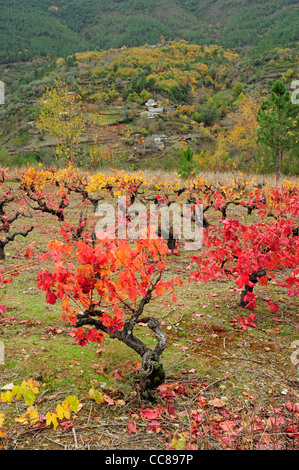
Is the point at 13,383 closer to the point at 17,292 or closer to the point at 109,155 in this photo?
the point at 17,292

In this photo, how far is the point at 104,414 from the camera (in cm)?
206

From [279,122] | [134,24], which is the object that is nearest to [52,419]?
[279,122]

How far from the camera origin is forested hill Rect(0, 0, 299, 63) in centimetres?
7994

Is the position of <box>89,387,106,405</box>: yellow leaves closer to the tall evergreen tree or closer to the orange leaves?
the orange leaves

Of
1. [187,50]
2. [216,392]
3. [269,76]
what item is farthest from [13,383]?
[187,50]

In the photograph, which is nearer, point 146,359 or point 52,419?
point 52,419

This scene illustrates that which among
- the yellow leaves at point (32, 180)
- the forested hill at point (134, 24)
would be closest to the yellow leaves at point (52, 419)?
the yellow leaves at point (32, 180)

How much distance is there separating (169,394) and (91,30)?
13206 centimetres

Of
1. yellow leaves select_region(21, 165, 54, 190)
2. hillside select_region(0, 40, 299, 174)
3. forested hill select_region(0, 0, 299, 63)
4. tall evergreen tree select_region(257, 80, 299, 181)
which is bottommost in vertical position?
Result: yellow leaves select_region(21, 165, 54, 190)

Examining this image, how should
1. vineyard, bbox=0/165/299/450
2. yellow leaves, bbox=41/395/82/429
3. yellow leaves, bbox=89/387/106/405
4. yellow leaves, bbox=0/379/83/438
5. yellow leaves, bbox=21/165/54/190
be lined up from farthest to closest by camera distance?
yellow leaves, bbox=21/165/54/190 < yellow leaves, bbox=89/387/106/405 < vineyard, bbox=0/165/299/450 < yellow leaves, bbox=41/395/82/429 < yellow leaves, bbox=0/379/83/438

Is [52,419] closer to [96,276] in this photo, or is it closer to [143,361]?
[143,361]

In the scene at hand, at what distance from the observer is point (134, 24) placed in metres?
101

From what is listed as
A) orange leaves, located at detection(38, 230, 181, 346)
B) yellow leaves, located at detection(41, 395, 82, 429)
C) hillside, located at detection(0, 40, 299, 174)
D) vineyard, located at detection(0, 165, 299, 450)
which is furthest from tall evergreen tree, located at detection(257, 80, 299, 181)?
yellow leaves, located at detection(41, 395, 82, 429)

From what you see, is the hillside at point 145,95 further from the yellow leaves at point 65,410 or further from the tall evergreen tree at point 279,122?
the yellow leaves at point 65,410
